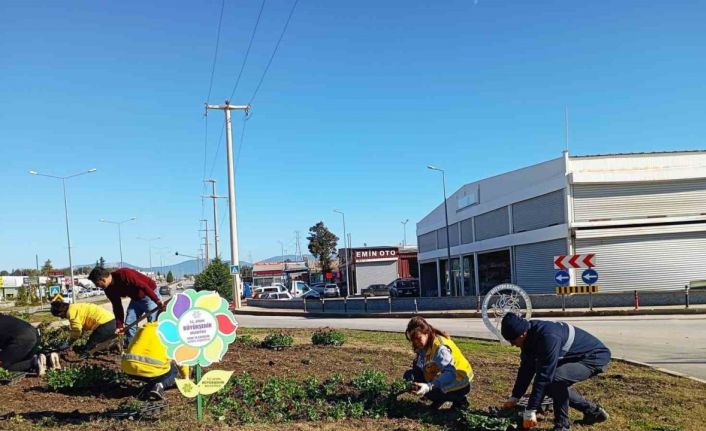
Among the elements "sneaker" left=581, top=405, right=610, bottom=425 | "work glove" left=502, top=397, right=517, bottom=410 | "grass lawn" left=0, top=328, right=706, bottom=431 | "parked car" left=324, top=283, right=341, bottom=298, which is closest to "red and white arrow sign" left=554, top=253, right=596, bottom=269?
"grass lawn" left=0, top=328, right=706, bottom=431

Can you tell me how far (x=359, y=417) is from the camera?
5.73 metres

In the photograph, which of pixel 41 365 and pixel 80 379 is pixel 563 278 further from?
pixel 80 379

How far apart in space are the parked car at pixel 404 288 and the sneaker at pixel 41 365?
44.1 metres

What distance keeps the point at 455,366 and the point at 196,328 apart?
2.63 metres

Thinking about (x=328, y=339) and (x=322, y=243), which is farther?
(x=322, y=243)

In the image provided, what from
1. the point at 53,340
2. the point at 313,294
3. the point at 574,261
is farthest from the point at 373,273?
the point at 53,340

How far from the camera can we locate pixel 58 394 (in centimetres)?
705

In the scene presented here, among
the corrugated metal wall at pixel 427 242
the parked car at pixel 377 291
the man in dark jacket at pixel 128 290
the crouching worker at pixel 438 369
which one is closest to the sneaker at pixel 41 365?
the man in dark jacket at pixel 128 290

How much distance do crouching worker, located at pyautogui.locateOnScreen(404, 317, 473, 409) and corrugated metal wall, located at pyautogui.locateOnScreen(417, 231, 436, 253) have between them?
167 feet

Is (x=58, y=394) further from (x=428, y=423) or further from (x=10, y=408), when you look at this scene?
(x=428, y=423)

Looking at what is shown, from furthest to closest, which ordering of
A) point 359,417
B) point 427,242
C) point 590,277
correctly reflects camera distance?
point 427,242
point 590,277
point 359,417

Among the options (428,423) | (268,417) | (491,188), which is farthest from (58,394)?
(491,188)

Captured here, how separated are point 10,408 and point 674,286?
31.2m

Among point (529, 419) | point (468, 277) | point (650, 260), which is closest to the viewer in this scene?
point (529, 419)
